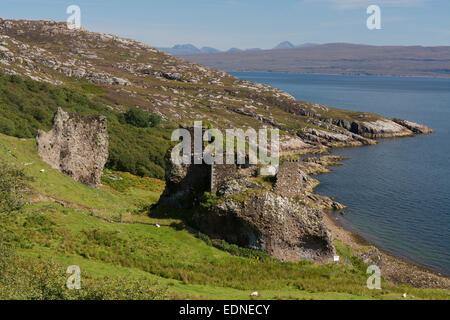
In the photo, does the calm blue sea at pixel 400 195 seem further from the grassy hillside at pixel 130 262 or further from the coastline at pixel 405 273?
the grassy hillside at pixel 130 262

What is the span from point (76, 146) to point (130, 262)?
22531 millimetres

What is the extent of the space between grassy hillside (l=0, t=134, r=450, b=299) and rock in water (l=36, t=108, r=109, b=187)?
481 centimetres

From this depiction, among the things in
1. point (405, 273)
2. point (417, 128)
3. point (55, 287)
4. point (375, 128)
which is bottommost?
point (405, 273)

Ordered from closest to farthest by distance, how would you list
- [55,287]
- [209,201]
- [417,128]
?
1. [55,287]
2. [209,201]
3. [417,128]

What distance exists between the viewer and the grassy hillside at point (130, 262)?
17.5 meters

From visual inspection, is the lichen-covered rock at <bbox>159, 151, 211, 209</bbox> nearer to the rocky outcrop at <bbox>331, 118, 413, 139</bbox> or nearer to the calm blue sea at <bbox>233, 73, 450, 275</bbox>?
the calm blue sea at <bbox>233, 73, 450, 275</bbox>

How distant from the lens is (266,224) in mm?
29219

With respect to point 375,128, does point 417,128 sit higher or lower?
lower

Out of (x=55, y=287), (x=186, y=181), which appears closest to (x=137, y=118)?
(x=186, y=181)

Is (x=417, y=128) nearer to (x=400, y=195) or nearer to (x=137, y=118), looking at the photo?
(x=400, y=195)

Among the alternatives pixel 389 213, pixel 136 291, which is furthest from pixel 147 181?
pixel 136 291

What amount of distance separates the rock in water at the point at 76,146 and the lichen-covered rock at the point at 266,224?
1871cm
